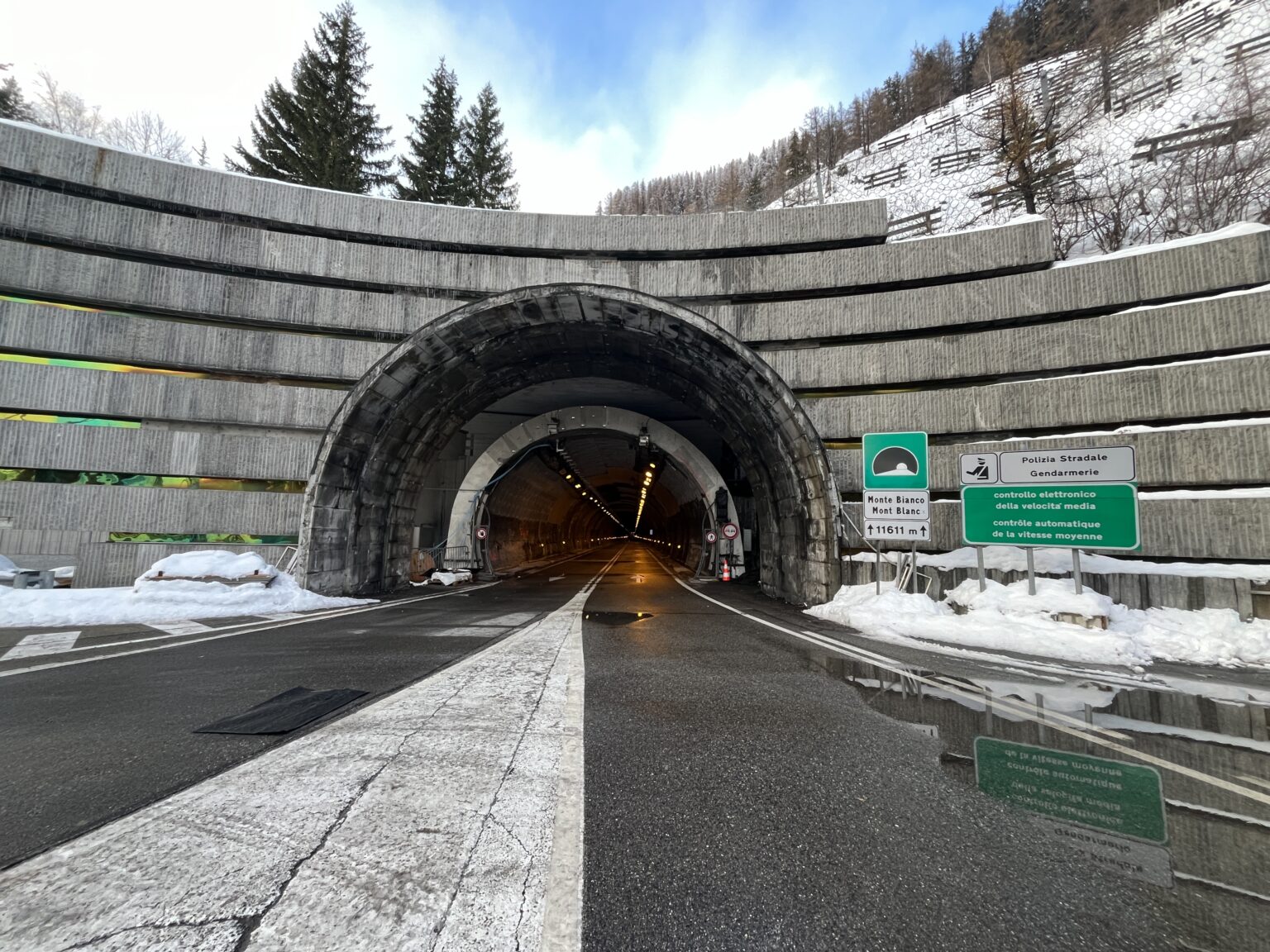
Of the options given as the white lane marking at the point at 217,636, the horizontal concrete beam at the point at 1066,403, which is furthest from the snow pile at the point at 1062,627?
the white lane marking at the point at 217,636

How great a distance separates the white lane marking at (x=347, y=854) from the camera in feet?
5.79

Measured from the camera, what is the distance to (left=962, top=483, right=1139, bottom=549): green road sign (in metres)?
7.99

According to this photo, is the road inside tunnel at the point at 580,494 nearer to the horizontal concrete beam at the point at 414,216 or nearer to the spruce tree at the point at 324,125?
the horizontal concrete beam at the point at 414,216

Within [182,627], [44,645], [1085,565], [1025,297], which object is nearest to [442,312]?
[182,627]

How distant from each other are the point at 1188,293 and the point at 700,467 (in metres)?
14.6

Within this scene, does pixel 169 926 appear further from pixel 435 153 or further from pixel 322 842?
pixel 435 153

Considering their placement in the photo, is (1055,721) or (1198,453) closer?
(1055,721)

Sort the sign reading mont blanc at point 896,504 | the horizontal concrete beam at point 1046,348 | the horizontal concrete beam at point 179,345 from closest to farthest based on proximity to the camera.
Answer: the sign reading mont blanc at point 896,504 → the horizontal concrete beam at point 1046,348 → the horizontal concrete beam at point 179,345

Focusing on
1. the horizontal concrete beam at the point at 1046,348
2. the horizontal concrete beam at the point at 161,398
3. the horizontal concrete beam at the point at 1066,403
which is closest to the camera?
the horizontal concrete beam at the point at 1066,403

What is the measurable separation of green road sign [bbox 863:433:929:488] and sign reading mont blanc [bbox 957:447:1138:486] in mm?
889

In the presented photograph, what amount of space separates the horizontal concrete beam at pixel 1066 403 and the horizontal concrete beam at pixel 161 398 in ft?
49.5

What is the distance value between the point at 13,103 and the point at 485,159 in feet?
78.7

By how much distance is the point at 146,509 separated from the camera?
1382cm

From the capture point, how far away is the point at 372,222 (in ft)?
52.4
